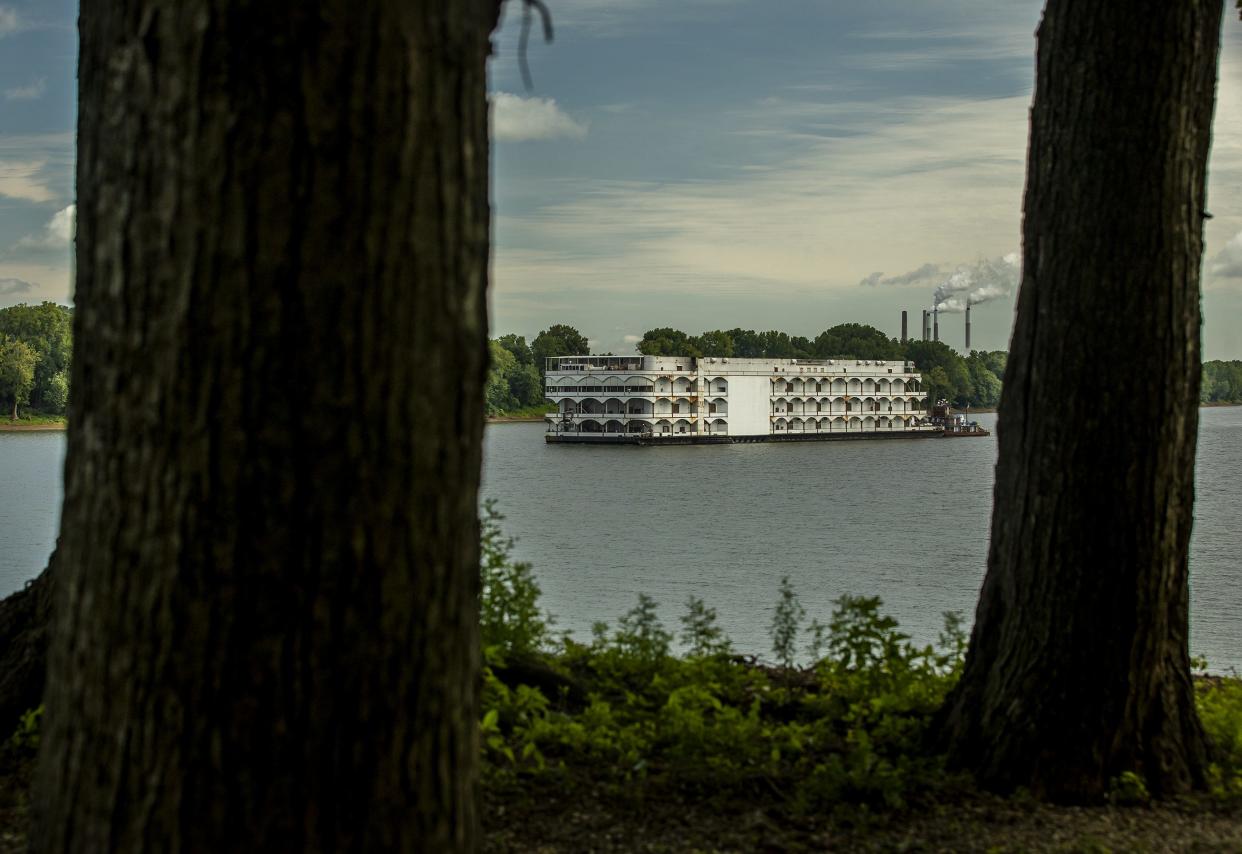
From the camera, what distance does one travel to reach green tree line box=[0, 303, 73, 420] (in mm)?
70000

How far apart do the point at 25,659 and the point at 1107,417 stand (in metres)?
3.92

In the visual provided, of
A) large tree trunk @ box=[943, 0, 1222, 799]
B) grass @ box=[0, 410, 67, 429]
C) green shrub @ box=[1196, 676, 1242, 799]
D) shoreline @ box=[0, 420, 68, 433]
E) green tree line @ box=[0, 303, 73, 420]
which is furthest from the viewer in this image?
shoreline @ box=[0, 420, 68, 433]

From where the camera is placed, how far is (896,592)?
20250 millimetres

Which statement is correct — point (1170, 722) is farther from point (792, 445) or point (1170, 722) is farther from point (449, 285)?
point (792, 445)

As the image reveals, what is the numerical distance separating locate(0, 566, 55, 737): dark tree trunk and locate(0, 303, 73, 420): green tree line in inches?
2620

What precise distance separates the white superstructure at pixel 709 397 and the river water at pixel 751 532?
7191 mm

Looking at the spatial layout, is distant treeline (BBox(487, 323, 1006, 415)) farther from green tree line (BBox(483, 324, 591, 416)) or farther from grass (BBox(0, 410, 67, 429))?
grass (BBox(0, 410, 67, 429))

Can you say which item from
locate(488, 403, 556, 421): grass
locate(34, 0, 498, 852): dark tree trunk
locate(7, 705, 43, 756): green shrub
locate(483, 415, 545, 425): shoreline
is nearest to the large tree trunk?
locate(34, 0, 498, 852): dark tree trunk

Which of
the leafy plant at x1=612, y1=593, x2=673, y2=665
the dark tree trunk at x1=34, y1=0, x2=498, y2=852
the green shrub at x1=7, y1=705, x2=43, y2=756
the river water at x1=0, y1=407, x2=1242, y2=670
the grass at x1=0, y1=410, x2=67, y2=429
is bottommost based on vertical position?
the river water at x1=0, y1=407, x2=1242, y2=670

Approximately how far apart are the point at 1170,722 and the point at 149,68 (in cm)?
399

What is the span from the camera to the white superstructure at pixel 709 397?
241ft

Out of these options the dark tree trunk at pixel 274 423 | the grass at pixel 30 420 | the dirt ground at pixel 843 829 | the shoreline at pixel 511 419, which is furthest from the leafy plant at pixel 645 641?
the shoreline at pixel 511 419

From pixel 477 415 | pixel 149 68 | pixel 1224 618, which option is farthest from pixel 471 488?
pixel 1224 618

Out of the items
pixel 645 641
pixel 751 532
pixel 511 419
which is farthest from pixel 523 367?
pixel 645 641
